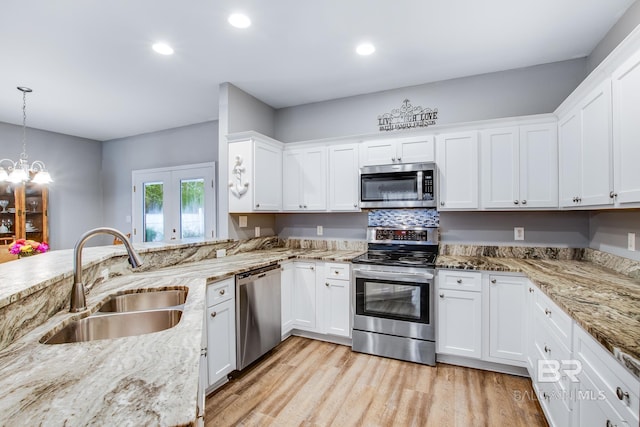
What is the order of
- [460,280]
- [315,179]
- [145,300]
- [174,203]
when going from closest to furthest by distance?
[145,300], [460,280], [315,179], [174,203]

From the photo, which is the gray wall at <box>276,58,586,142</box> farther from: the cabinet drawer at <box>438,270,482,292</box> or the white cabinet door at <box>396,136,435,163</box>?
the cabinet drawer at <box>438,270,482,292</box>

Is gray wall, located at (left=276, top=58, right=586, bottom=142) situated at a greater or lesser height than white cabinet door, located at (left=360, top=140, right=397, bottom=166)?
greater

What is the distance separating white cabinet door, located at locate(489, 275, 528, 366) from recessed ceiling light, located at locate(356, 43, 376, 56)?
2166 mm

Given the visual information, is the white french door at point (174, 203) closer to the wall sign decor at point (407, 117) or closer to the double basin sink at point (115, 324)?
the wall sign decor at point (407, 117)

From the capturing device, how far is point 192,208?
4.95 m

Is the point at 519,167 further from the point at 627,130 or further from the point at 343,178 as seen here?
the point at 343,178

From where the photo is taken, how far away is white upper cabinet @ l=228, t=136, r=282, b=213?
322 centimetres

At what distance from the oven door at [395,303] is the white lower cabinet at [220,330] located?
1163mm

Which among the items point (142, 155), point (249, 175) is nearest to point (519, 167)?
point (249, 175)

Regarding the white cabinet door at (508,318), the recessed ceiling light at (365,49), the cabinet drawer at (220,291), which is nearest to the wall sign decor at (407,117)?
the recessed ceiling light at (365,49)

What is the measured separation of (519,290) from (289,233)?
2.59m

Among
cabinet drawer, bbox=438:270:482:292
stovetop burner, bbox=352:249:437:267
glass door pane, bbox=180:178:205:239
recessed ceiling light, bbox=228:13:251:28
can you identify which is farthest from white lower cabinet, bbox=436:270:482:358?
glass door pane, bbox=180:178:205:239

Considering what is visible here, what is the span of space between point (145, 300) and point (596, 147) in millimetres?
2992

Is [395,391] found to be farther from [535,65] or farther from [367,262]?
[535,65]
